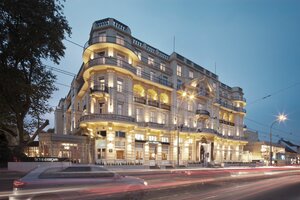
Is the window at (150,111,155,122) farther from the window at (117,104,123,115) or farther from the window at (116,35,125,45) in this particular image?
the window at (116,35,125,45)

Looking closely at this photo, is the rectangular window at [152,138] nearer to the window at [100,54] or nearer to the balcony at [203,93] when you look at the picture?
the balcony at [203,93]

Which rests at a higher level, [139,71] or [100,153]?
[139,71]

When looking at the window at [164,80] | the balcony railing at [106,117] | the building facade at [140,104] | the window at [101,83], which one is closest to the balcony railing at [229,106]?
the building facade at [140,104]

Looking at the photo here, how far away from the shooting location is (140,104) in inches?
2062

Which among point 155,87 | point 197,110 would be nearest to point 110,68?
point 155,87

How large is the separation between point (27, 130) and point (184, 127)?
96.5 ft

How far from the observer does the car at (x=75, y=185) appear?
11852 mm

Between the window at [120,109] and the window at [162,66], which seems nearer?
the window at [120,109]

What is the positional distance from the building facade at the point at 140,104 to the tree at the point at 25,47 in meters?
13.0

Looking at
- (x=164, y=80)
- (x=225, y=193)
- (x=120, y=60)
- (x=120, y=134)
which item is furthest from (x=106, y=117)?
(x=225, y=193)

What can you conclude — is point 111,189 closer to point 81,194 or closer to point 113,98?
point 81,194

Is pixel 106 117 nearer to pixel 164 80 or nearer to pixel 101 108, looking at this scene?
pixel 101 108

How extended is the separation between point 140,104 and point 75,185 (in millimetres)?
39505

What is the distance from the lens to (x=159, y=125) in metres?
54.6
